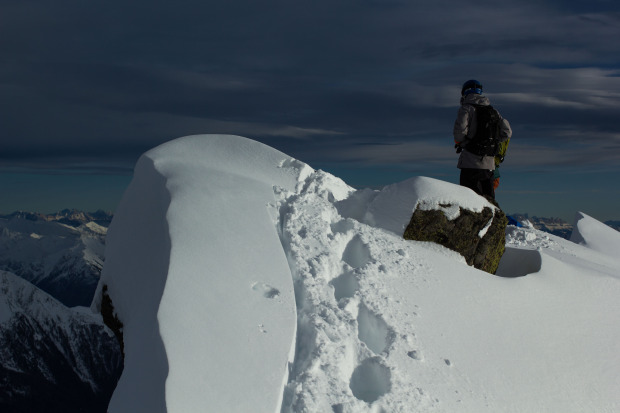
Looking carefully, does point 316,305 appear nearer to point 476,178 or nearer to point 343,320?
point 343,320

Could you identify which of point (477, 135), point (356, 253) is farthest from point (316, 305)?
point (477, 135)

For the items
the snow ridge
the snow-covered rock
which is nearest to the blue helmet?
the snow ridge

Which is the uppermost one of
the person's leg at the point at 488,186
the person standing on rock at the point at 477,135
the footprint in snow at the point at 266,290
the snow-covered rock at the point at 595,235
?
the person standing on rock at the point at 477,135

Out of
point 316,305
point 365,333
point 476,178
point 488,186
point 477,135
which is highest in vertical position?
point 477,135

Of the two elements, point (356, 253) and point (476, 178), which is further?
point (476, 178)

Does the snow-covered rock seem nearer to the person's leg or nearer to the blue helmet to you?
the person's leg

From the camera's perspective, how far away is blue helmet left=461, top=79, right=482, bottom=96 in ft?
34.3

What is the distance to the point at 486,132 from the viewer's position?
10242 millimetres

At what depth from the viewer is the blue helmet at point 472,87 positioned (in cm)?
1046

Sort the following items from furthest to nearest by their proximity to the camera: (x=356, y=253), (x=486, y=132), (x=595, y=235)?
(x=595, y=235) < (x=486, y=132) < (x=356, y=253)

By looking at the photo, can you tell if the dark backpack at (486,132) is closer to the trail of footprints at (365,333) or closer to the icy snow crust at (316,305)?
the icy snow crust at (316,305)

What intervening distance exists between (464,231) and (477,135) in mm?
2530

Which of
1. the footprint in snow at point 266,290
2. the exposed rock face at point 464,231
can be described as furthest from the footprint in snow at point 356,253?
the footprint in snow at point 266,290

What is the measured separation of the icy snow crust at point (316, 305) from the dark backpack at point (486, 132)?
1.59 meters
